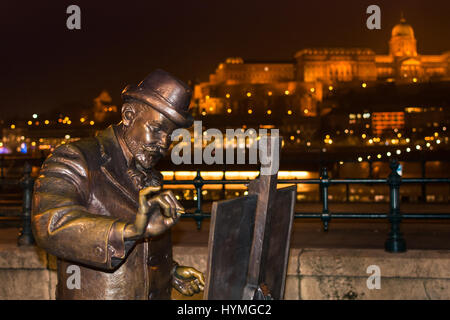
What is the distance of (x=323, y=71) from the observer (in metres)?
170

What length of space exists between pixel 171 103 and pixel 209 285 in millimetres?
964

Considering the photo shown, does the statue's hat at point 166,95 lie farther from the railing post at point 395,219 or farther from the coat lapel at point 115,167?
the railing post at point 395,219

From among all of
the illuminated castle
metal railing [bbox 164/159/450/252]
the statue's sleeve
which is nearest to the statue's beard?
the statue's sleeve

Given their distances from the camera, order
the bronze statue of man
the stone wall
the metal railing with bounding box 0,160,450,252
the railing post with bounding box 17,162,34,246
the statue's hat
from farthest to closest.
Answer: the railing post with bounding box 17,162,34,246 < the metal railing with bounding box 0,160,450,252 < the stone wall < the statue's hat < the bronze statue of man

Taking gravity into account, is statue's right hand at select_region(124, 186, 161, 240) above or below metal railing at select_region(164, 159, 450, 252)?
above

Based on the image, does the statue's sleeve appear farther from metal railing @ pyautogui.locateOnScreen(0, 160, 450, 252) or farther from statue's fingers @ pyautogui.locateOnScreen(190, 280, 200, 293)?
metal railing @ pyautogui.locateOnScreen(0, 160, 450, 252)

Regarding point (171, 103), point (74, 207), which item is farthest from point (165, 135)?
point (74, 207)

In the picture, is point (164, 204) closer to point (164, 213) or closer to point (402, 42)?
point (164, 213)

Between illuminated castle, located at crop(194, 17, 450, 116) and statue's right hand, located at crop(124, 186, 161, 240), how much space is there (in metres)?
147

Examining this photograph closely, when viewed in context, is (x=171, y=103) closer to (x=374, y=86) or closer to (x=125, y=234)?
(x=125, y=234)

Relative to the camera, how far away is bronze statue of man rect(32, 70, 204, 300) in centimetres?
Result: 283

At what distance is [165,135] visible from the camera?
317 cm

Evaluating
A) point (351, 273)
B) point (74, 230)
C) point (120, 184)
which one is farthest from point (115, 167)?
point (351, 273)
